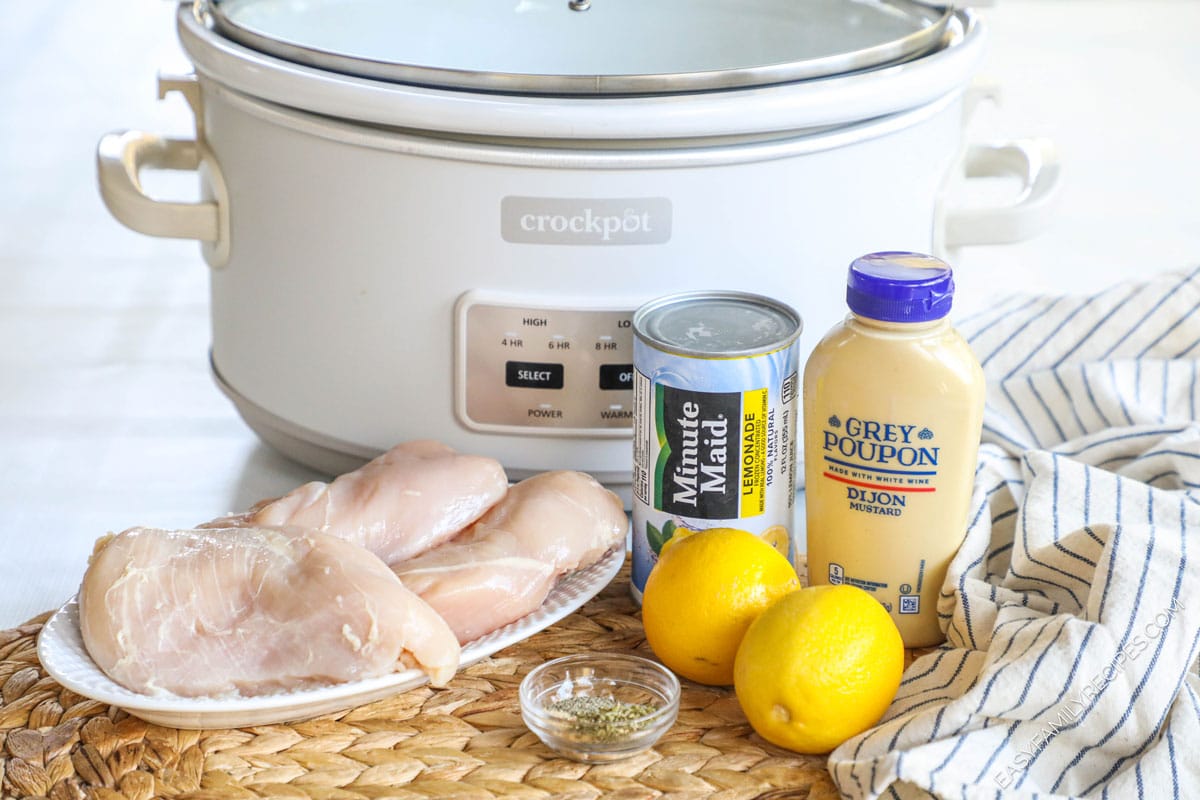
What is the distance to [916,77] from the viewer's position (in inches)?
39.3

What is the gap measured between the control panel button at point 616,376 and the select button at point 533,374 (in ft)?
0.10

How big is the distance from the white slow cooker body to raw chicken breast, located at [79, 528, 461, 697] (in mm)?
241

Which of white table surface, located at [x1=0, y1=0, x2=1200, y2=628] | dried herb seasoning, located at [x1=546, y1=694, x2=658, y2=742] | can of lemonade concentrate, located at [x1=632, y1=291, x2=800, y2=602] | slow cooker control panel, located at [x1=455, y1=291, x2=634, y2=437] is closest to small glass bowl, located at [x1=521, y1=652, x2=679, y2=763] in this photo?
dried herb seasoning, located at [x1=546, y1=694, x2=658, y2=742]

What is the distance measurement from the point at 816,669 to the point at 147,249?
1225 mm

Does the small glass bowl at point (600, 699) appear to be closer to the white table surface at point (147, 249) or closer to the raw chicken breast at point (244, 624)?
the raw chicken breast at point (244, 624)

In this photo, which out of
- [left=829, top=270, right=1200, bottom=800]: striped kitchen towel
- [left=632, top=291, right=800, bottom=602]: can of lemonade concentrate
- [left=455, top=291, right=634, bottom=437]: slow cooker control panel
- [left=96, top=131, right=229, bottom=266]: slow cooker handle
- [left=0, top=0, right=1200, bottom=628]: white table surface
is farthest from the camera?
[left=0, top=0, right=1200, bottom=628]: white table surface

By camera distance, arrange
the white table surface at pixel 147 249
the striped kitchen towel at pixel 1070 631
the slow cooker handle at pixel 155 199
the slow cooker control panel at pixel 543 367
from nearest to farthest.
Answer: the striped kitchen towel at pixel 1070 631 < the slow cooker control panel at pixel 543 367 < the slow cooker handle at pixel 155 199 < the white table surface at pixel 147 249

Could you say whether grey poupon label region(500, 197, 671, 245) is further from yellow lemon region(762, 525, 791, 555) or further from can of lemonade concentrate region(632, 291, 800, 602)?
yellow lemon region(762, 525, 791, 555)

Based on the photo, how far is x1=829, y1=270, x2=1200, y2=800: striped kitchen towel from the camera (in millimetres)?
802

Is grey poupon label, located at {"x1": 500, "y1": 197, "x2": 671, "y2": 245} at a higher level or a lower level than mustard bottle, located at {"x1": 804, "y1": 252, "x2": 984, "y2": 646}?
higher

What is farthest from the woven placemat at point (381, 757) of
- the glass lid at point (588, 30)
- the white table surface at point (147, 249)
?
the glass lid at point (588, 30)

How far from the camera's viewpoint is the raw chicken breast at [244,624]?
2.70ft

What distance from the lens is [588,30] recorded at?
3.88ft

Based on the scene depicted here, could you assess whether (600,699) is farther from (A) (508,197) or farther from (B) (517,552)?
(A) (508,197)
